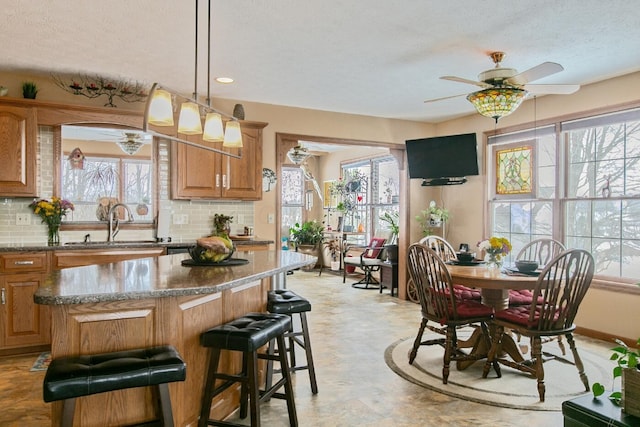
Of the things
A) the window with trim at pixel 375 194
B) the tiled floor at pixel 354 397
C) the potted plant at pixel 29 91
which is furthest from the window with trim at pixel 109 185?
the window with trim at pixel 375 194

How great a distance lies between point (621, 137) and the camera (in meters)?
4.58

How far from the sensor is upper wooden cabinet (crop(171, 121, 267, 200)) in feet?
16.4

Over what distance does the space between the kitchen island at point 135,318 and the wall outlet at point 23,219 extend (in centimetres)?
241

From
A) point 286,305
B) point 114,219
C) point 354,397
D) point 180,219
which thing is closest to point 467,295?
point 354,397

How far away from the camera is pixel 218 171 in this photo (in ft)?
16.8

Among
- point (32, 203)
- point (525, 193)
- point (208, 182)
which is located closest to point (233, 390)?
point (208, 182)

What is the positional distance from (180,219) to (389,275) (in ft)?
11.1

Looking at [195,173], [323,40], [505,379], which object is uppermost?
[323,40]

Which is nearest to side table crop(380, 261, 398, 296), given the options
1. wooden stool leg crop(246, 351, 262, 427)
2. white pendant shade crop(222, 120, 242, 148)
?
white pendant shade crop(222, 120, 242, 148)

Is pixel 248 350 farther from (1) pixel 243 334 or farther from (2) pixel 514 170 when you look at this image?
(2) pixel 514 170

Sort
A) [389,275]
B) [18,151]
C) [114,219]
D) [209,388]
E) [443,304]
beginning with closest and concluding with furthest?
[209,388], [443,304], [18,151], [114,219], [389,275]

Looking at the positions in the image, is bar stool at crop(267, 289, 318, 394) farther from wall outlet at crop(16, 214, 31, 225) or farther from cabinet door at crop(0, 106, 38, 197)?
wall outlet at crop(16, 214, 31, 225)

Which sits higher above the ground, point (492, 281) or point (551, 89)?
point (551, 89)

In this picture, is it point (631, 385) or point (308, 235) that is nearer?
Answer: point (631, 385)
